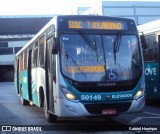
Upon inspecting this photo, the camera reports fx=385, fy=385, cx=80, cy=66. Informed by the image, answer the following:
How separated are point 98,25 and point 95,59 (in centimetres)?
99

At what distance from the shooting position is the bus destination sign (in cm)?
987

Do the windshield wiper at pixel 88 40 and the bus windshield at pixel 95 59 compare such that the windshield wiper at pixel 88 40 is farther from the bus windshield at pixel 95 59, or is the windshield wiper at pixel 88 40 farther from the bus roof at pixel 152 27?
the bus roof at pixel 152 27

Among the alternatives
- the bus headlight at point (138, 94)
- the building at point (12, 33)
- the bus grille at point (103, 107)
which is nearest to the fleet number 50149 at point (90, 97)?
the bus grille at point (103, 107)

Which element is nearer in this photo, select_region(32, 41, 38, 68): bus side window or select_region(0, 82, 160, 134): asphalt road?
select_region(0, 82, 160, 134): asphalt road

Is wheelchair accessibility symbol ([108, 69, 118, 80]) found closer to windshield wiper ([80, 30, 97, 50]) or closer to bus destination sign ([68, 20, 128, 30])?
windshield wiper ([80, 30, 97, 50])

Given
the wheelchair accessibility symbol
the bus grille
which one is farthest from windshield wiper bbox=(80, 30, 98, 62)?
the bus grille

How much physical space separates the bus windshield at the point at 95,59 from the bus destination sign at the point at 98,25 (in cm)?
29

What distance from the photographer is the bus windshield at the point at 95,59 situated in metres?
9.41

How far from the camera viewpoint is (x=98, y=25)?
32.7 ft

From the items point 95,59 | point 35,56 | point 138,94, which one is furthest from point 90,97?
point 35,56

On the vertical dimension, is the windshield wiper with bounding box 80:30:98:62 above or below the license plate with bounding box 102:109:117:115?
above

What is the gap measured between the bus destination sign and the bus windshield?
11.4 inches

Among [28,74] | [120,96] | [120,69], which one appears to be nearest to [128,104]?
[120,96]

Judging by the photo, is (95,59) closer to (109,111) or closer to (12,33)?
(109,111)
